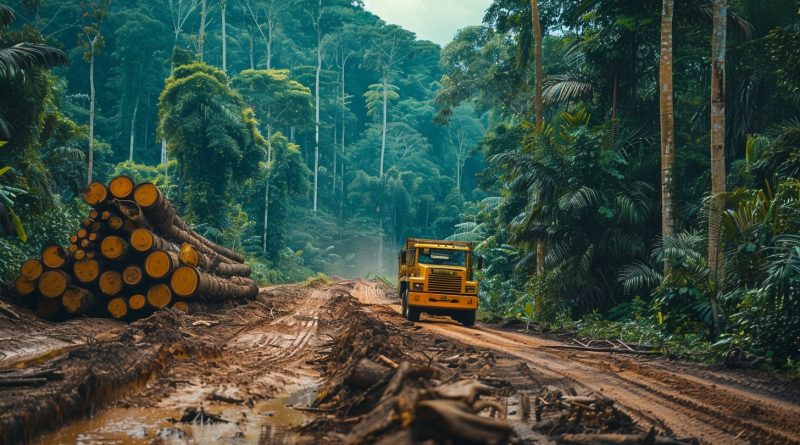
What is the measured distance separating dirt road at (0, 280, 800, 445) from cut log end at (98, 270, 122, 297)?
1366mm

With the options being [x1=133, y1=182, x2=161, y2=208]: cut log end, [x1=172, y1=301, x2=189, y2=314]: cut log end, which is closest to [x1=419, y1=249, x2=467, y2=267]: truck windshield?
[x1=172, y1=301, x2=189, y2=314]: cut log end

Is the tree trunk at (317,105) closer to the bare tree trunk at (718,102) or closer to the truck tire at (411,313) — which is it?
the truck tire at (411,313)

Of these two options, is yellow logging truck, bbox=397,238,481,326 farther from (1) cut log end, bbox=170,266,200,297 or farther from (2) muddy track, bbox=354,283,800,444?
(1) cut log end, bbox=170,266,200,297

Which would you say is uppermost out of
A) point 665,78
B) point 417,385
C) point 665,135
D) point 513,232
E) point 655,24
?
point 655,24

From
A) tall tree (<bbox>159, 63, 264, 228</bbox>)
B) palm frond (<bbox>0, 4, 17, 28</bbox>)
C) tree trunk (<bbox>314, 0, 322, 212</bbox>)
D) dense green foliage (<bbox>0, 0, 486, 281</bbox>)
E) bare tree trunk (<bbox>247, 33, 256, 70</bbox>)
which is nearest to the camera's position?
palm frond (<bbox>0, 4, 17, 28</bbox>)

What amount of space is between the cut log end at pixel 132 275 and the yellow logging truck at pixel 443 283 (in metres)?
7.04

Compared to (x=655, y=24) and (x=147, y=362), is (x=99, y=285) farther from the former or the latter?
(x=655, y=24)

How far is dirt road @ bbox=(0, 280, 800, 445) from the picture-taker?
6234 mm

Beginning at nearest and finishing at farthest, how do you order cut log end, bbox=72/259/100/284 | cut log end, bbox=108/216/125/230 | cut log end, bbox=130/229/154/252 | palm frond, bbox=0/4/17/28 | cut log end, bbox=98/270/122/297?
1. cut log end, bbox=72/259/100/284
2. cut log end, bbox=98/270/122/297
3. cut log end, bbox=130/229/154/252
4. cut log end, bbox=108/216/125/230
5. palm frond, bbox=0/4/17/28

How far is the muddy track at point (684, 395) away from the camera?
259 inches

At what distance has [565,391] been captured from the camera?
8.17m

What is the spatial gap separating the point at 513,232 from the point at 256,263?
24377 mm

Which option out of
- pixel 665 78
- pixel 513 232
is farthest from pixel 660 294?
pixel 513 232

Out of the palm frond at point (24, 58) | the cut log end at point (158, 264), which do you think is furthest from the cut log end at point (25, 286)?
the palm frond at point (24, 58)
